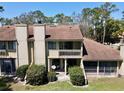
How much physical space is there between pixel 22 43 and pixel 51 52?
411cm

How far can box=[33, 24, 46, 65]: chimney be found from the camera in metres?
30.1

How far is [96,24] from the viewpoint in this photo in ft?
191

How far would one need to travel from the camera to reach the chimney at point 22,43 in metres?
30.3

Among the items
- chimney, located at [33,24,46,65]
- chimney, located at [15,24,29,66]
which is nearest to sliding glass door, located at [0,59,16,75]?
chimney, located at [15,24,29,66]

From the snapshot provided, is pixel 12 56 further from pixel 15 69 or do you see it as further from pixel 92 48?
pixel 92 48

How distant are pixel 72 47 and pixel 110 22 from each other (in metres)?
24.8

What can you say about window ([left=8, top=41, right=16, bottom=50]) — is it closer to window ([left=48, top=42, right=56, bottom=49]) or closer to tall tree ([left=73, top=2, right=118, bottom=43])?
window ([left=48, top=42, right=56, bottom=49])

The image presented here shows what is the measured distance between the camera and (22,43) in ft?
100

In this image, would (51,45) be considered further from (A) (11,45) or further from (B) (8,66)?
(B) (8,66)

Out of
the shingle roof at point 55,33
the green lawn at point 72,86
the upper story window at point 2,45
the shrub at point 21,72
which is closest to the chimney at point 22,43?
the shingle roof at point 55,33

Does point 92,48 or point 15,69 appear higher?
point 92,48

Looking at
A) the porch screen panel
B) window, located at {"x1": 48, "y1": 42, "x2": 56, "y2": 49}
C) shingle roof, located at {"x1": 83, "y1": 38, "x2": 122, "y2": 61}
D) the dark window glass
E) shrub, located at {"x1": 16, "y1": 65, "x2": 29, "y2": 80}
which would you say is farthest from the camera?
the dark window glass

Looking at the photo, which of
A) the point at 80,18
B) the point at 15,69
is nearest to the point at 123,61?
the point at 15,69

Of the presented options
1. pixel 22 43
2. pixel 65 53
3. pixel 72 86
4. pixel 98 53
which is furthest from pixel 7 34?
Answer: pixel 98 53
